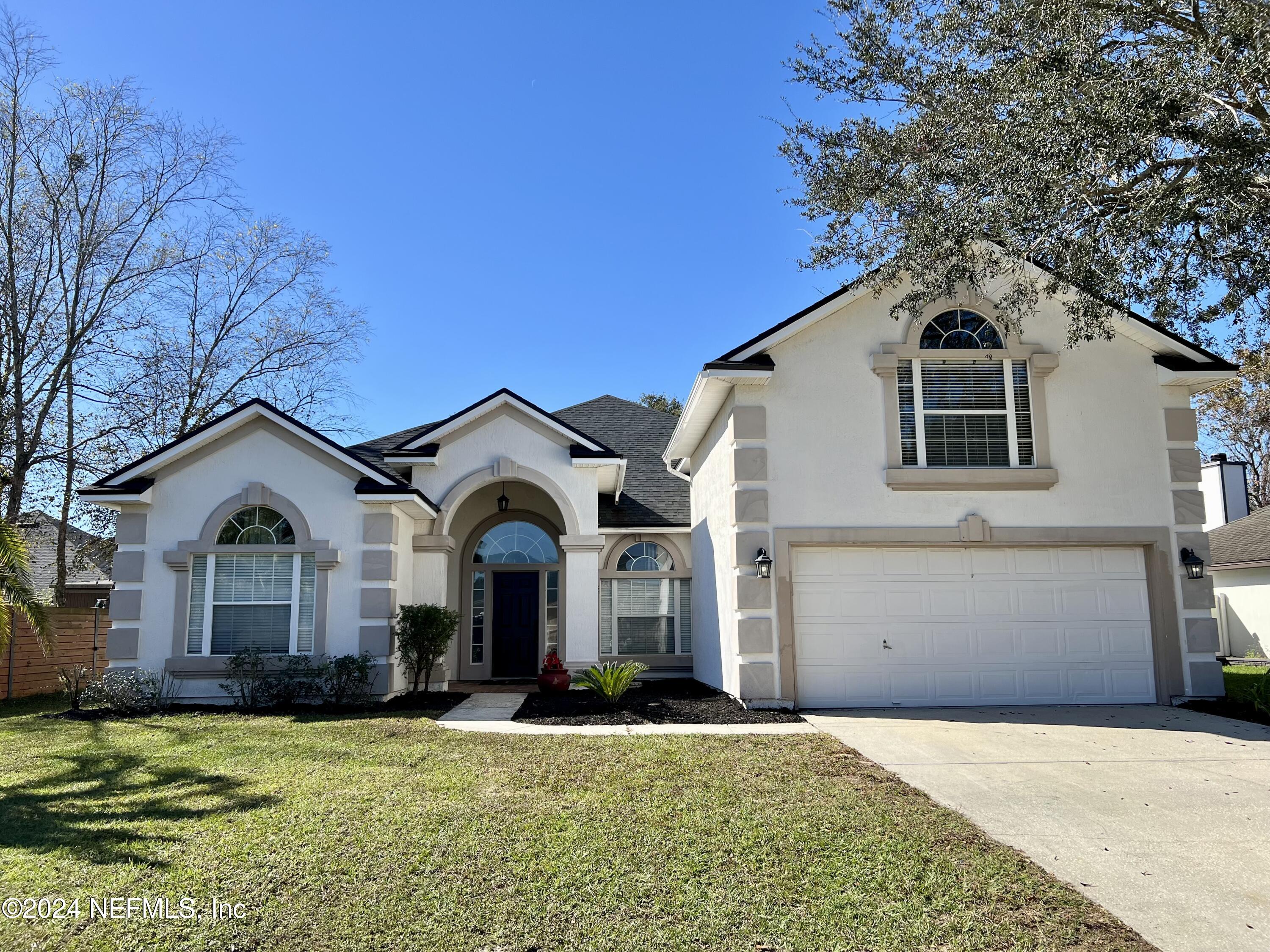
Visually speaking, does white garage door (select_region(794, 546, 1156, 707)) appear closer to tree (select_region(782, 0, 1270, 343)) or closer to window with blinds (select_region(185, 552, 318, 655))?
tree (select_region(782, 0, 1270, 343))

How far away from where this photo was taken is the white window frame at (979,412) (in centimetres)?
1202

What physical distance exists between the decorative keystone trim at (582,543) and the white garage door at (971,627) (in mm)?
4290

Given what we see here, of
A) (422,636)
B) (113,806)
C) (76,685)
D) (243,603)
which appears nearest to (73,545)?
(76,685)

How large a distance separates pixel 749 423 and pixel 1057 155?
488 cm

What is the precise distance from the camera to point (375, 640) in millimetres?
12609

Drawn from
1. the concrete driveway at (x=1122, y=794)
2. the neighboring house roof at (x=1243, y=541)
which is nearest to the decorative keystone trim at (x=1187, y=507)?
the concrete driveway at (x=1122, y=794)

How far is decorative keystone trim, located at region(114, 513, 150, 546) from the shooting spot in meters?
12.8

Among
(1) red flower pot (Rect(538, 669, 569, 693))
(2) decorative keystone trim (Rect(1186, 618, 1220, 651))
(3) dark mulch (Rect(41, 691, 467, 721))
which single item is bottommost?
(3) dark mulch (Rect(41, 691, 467, 721))

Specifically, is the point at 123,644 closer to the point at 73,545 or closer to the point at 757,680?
the point at 757,680

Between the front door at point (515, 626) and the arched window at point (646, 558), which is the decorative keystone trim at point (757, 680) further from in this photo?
the front door at point (515, 626)

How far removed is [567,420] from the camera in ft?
72.5

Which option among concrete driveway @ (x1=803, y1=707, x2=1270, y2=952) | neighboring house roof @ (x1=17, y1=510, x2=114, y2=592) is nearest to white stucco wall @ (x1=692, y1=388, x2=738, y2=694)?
concrete driveway @ (x1=803, y1=707, x2=1270, y2=952)

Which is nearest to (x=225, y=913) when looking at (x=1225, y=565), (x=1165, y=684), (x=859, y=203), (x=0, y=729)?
(x=0, y=729)

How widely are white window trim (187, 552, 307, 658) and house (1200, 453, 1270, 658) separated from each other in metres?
20.3
